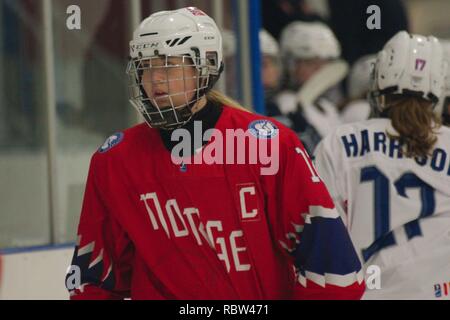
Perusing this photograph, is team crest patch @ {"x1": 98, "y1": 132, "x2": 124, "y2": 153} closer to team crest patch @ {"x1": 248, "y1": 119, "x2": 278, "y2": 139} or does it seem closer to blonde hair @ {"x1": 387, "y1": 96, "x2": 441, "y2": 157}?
team crest patch @ {"x1": 248, "y1": 119, "x2": 278, "y2": 139}

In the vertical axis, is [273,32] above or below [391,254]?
above

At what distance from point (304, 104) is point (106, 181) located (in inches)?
200

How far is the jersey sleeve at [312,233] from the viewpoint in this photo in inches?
120

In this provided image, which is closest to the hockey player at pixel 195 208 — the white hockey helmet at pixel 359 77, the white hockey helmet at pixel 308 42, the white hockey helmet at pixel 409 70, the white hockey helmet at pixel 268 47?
the white hockey helmet at pixel 409 70

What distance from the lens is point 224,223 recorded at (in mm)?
3105

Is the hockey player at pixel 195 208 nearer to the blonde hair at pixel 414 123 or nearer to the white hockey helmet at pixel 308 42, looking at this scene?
the blonde hair at pixel 414 123

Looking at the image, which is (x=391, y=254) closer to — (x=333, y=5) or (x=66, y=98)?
(x=66, y=98)

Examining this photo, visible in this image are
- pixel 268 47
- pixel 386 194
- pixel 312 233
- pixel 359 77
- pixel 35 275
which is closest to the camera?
pixel 312 233

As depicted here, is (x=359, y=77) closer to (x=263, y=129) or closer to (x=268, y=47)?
(x=268, y=47)

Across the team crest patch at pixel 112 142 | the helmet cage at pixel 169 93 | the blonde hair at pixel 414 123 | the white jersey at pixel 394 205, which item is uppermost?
the helmet cage at pixel 169 93

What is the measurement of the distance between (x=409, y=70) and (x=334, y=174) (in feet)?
1.64

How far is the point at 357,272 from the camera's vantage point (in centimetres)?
311

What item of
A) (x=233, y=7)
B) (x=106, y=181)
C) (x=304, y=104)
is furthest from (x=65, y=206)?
(x=304, y=104)

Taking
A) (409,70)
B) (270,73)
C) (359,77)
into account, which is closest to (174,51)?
(409,70)
